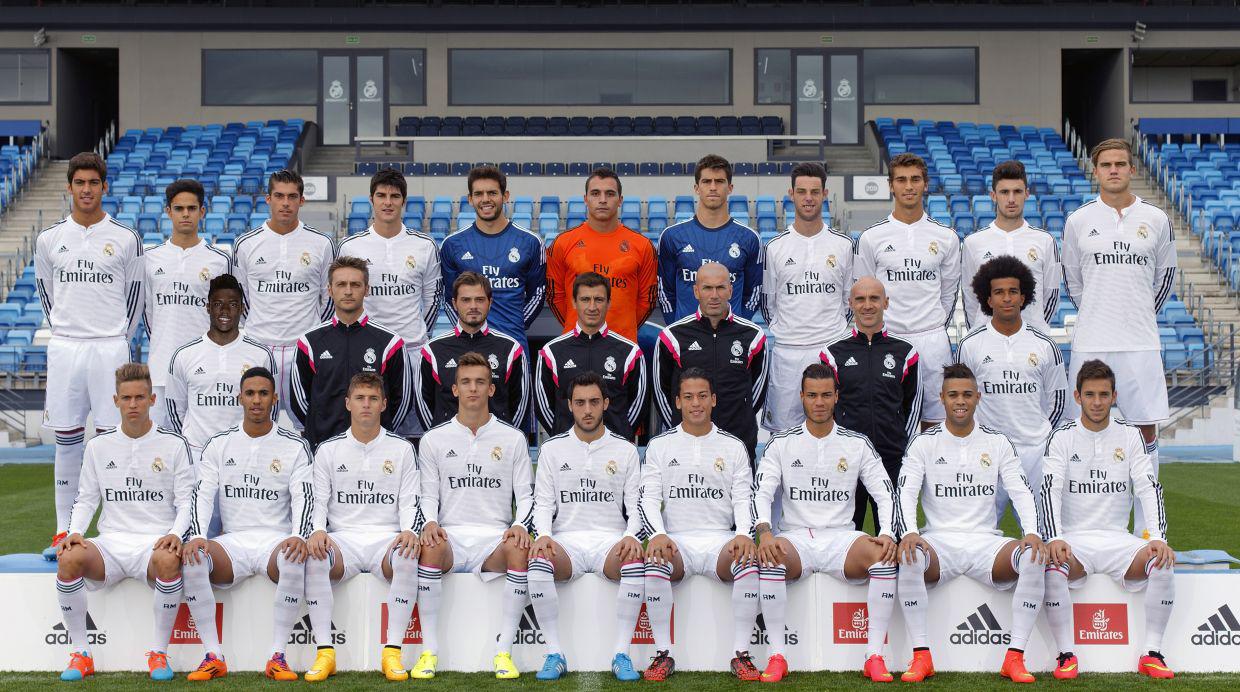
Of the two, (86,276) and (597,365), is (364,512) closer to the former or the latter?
(597,365)

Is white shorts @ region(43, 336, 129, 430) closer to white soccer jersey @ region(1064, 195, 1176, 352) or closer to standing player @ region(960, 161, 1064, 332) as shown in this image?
standing player @ region(960, 161, 1064, 332)

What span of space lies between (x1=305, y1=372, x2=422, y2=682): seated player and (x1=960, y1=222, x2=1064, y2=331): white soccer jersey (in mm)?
3144

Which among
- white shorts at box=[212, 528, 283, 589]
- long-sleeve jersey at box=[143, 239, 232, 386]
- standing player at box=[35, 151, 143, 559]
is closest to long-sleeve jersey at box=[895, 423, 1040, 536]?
white shorts at box=[212, 528, 283, 589]

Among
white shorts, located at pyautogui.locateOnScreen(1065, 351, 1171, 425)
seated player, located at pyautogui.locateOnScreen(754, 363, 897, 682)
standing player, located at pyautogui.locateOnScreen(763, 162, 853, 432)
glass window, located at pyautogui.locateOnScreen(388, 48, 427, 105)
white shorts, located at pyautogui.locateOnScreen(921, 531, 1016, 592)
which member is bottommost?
white shorts, located at pyautogui.locateOnScreen(921, 531, 1016, 592)

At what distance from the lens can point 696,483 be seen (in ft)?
17.9

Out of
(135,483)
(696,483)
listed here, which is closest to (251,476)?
(135,483)

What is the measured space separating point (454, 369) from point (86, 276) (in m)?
2.10

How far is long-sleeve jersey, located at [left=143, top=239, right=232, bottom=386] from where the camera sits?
648 cm

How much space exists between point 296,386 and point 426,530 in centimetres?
139

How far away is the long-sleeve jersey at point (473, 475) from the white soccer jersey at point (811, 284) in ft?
5.77

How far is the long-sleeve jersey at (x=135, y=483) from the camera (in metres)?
5.42

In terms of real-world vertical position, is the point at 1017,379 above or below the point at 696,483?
above

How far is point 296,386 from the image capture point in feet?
20.1

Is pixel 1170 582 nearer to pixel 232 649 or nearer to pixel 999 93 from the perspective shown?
pixel 232 649
